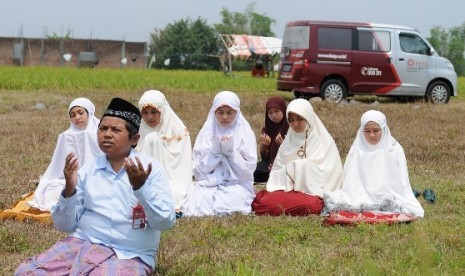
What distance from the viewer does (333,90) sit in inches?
672

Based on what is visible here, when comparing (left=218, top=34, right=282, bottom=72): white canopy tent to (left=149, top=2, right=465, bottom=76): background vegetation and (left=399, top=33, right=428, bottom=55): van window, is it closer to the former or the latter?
(left=149, top=2, right=465, bottom=76): background vegetation

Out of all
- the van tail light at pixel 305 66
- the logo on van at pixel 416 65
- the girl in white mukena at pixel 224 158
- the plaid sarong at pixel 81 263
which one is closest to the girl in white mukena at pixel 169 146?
the girl in white mukena at pixel 224 158

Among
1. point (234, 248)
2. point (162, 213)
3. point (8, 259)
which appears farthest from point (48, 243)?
point (162, 213)

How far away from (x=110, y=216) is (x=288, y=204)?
9.44 ft

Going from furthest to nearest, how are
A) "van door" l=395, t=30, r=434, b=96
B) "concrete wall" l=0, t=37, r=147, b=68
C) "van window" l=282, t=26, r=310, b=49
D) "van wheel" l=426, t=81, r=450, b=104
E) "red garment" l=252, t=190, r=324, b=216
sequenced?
"concrete wall" l=0, t=37, r=147, b=68 < "van wheel" l=426, t=81, r=450, b=104 < "van door" l=395, t=30, r=434, b=96 < "van window" l=282, t=26, r=310, b=49 < "red garment" l=252, t=190, r=324, b=216

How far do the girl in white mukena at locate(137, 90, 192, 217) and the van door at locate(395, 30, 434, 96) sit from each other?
11.1m

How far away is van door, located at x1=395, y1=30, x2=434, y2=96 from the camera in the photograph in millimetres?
17547

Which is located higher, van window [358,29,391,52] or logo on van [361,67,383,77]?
van window [358,29,391,52]

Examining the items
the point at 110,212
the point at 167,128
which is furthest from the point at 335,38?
the point at 110,212

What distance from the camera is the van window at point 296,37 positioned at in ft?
55.7

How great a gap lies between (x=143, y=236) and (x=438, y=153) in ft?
23.5

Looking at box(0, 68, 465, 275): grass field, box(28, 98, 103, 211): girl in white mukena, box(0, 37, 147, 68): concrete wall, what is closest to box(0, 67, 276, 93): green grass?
box(0, 68, 465, 275): grass field

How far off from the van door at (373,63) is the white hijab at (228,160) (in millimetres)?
10298

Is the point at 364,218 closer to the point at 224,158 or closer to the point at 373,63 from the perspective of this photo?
the point at 224,158
